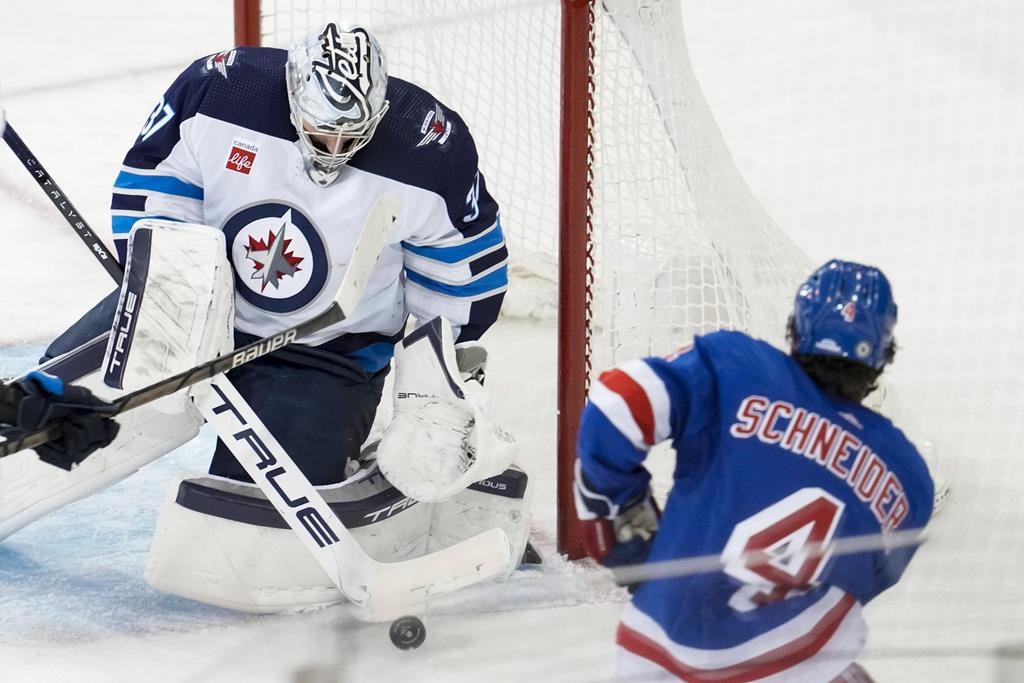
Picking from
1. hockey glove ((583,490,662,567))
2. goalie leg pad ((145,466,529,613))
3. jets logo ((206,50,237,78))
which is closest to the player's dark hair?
hockey glove ((583,490,662,567))

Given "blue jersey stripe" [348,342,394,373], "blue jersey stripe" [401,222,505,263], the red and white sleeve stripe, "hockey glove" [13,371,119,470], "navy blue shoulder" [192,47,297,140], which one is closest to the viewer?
the red and white sleeve stripe

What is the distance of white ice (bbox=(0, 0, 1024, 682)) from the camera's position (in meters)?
2.17

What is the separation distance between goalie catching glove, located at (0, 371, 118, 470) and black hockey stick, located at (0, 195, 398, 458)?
0.05 ft

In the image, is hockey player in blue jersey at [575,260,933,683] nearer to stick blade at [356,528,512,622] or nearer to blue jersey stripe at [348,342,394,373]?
stick blade at [356,528,512,622]

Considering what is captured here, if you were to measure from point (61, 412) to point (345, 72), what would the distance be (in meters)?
0.64

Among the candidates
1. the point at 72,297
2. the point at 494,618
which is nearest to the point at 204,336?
the point at 494,618

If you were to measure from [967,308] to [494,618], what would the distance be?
1574 millimetres

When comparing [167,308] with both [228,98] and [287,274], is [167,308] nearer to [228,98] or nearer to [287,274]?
[287,274]

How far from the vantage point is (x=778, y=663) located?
1529 millimetres

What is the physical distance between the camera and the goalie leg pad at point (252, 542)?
228 cm

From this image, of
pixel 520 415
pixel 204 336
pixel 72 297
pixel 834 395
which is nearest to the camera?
pixel 834 395

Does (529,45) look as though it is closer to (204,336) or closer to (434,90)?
(434,90)

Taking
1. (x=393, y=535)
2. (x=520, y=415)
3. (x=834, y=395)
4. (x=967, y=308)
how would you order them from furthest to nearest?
(x=967, y=308), (x=520, y=415), (x=393, y=535), (x=834, y=395)

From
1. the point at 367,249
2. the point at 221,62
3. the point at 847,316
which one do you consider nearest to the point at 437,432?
the point at 367,249
